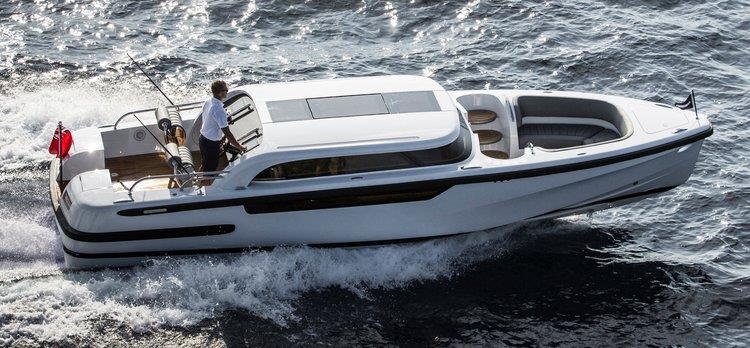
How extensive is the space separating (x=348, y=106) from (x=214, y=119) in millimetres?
1928

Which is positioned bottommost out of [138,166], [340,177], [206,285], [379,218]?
[206,285]

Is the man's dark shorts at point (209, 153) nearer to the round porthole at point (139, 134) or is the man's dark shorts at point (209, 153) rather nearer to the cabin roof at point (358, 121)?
the cabin roof at point (358, 121)

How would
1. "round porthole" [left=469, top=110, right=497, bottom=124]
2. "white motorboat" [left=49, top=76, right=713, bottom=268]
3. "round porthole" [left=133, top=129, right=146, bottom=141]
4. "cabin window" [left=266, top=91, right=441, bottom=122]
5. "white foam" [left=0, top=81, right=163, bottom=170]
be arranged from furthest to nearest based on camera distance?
"white foam" [left=0, top=81, right=163, bottom=170], "round porthole" [left=469, top=110, right=497, bottom=124], "round porthole" [left=133, top=129, right=146, bottom=141], "cabin window" [left=266, top=91, right=441, bottom=122], "white motorboat" [left=49, top=76, right=713, bottom=268]

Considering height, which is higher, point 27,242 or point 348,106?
point 348,106

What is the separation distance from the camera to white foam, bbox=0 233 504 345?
12.9m

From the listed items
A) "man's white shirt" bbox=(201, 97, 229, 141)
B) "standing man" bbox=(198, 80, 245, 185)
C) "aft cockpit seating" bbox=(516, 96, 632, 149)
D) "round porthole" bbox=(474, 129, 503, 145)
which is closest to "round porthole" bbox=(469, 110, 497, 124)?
"round porthole" bbox=(474, 129, 503, 145)

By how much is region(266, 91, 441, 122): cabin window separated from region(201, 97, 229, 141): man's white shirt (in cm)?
69

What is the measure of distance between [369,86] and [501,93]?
256 cm

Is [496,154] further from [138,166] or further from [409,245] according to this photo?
[138,166]

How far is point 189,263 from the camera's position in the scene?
45.2 ft

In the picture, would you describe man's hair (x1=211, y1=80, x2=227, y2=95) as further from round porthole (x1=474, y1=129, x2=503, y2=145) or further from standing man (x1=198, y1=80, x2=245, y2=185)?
round porthole (x1=474, y1=129, x2=503, y2=145)

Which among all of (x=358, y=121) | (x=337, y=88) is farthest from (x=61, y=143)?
(x=358, y=121)

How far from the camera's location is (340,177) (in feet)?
44.3

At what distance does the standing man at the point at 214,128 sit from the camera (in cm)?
1370
